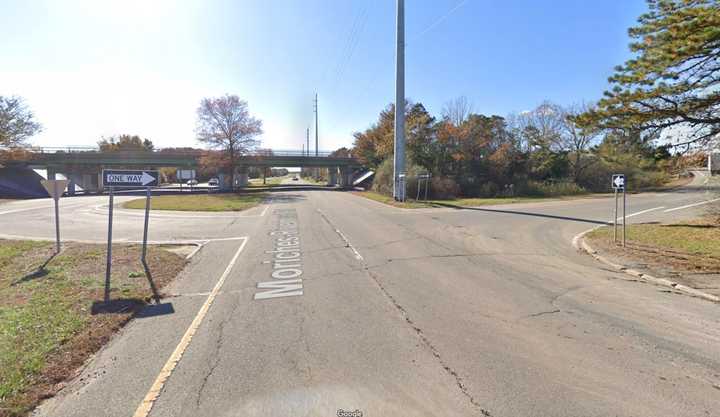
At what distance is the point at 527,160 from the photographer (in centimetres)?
3788

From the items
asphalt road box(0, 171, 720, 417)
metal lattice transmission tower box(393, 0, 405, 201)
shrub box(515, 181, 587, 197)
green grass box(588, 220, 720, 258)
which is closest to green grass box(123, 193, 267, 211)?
metal lattice transmission tower box(393, 0, 405, 201)

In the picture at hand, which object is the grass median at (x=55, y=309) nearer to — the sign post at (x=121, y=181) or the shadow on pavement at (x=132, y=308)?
the shadow on pavement at (x=132, y=308)

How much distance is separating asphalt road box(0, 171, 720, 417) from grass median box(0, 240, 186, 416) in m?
0.28

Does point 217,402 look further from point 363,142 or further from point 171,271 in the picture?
point 363,142

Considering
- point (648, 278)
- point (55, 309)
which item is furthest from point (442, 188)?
point (55, 309)

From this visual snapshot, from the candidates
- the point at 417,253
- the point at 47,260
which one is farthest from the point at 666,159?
the point at 47,260

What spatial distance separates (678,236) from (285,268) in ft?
41.0

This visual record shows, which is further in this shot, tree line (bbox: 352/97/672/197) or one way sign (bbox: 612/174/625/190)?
tree line (bbox: 352/97/672/197)

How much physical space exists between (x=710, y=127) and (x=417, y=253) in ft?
33.7

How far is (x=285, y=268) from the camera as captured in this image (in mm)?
7672

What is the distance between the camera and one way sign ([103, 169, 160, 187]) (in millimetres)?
6579

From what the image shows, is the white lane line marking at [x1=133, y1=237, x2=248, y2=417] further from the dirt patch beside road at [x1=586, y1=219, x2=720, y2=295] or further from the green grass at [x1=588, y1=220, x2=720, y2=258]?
the green grass at [x1=588, y1=220, x2=720, y2=258]

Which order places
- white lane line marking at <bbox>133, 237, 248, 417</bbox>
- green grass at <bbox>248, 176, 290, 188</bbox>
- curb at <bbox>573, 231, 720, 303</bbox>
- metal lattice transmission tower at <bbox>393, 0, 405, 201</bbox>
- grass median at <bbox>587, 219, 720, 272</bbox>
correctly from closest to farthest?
white lane line marking at <bbox>133, 237, 248, 417</bbox>
curb at <bbox>573, 231, 720, 303</bbox>
grass median at <bbox>587, 219, 720, 272</bbox>
metal lattice transmission tower at <bbox>393, 0, 405, 201</bbox>
green grass at <bbox>248, 176, 290, 188</bbox>

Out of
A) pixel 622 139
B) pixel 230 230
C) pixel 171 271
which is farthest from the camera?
pixel 230 230
